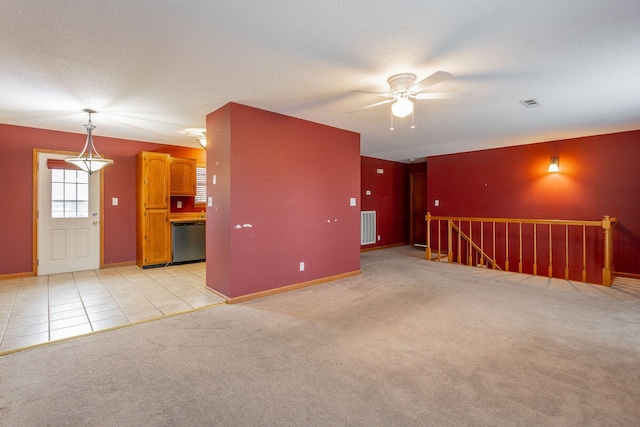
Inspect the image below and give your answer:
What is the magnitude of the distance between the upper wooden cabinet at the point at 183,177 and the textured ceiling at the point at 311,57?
67.0 inches

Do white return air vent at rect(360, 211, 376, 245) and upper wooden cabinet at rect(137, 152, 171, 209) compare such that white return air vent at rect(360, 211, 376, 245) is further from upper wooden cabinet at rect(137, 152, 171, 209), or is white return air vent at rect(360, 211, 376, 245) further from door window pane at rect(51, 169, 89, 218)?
door window pane at rect(51, 169, 89, 218)

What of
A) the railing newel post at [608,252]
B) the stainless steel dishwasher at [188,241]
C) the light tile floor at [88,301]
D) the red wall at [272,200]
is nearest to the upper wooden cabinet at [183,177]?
the stainless steel dishwasher at [188,241]

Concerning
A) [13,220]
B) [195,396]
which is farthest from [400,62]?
[13,220]

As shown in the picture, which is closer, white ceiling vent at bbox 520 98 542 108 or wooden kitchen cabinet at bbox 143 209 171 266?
white ceiling vent at bbox 520 98 542 108

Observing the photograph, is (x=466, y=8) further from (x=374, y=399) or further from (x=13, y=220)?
(x=13, y=220)

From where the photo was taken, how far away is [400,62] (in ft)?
8.75

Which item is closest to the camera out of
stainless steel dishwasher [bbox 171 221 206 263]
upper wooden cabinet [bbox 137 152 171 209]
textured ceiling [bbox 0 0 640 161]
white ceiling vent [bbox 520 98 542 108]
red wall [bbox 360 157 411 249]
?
textured ceiling [bbox 0 0 640 161]

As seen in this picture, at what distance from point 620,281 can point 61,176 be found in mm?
9245

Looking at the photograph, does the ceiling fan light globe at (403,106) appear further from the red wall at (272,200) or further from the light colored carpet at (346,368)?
the light colored carpet at (346,368)

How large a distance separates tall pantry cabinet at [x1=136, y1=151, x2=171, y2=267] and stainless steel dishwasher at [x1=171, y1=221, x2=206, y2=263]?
0.40ft

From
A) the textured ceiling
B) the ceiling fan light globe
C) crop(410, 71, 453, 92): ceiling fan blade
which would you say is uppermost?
the textured ceiling

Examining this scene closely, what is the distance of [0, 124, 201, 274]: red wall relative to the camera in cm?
475

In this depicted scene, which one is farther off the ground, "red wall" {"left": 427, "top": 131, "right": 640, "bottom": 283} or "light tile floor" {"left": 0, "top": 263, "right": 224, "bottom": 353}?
"red wall" {"left": 427, "top": 131, "right": 640, "bottom": 283}

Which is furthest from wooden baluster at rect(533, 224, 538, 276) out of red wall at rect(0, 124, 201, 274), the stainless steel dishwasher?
red wall at rect(0, 124, 201, 274)
